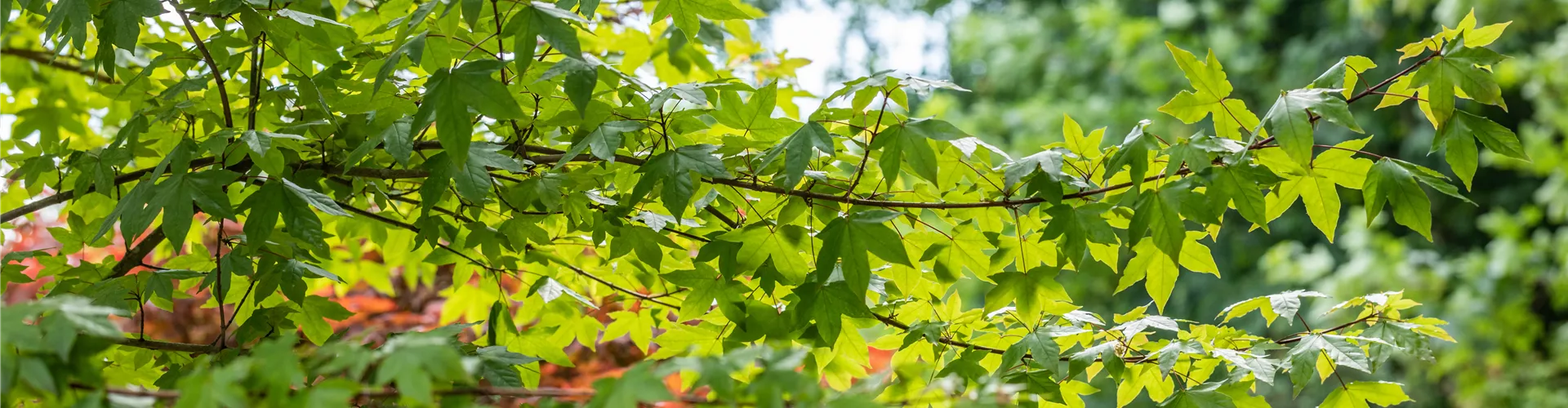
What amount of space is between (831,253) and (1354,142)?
0.67m

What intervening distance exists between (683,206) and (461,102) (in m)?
0.27

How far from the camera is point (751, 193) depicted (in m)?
1.54

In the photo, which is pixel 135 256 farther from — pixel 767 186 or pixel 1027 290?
pixel 1027 290

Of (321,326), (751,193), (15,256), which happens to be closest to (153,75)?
(15,256)

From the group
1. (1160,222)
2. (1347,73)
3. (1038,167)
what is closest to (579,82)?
(1038,167)

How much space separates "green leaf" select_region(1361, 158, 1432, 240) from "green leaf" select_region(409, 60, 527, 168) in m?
1.00

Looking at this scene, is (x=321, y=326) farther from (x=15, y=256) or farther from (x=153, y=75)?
(x=153, y=75)

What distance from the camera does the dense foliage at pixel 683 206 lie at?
1050mm

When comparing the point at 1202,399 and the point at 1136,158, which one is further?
the point at 1202,399

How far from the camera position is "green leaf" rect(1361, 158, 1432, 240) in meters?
1.22

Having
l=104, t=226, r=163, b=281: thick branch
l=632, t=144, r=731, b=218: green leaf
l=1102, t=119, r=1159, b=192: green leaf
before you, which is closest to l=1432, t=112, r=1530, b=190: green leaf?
l=1102, t=119, r=1159, b=192: green leaf

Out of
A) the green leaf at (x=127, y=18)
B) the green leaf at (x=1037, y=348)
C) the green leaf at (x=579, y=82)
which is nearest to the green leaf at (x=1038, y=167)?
the green leaf at (x=1037, y=348)

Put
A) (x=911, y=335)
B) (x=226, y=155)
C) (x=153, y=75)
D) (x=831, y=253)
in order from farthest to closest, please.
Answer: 1. (x=153, y=75)
2. (x=911, y=335)
3. (x=226, y=155)
4. (x=831, y=253)

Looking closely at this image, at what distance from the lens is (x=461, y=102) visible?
1.06 m
